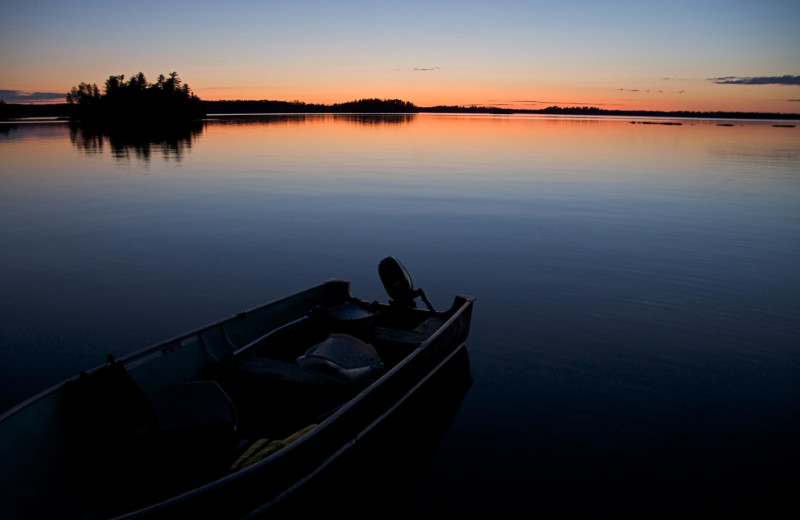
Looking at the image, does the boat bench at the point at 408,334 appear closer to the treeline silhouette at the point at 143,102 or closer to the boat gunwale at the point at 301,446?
the boat gunwale at the point at 301,446

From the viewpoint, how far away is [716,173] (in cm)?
2802

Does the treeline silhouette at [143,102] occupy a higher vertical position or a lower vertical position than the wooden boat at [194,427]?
higher

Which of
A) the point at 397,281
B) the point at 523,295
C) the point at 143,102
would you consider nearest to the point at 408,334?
the point at 397,281

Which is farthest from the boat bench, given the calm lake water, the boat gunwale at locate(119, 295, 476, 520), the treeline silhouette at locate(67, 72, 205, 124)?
the treeline silhouette at locate(67, 72, 205, 124)

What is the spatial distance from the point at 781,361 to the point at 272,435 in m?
7.44

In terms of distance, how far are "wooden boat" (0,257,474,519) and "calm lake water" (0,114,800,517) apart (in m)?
1.23

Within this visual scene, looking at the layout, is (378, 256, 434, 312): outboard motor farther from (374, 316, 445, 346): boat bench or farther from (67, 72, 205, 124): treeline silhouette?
(67, 72, 205, 124): treeline silhouette

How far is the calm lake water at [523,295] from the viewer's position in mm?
5324

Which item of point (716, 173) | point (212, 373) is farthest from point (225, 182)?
point (716, 173)

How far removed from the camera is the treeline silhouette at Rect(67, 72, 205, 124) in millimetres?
112062

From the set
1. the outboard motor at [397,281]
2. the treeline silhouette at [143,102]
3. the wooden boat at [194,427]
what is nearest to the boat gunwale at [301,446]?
the wooden boat at [194,427]

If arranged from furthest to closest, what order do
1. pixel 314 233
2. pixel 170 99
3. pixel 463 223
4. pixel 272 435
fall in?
pixel 170 99 < pixel 463 223 < pixel 314 233 < pixel 272 435

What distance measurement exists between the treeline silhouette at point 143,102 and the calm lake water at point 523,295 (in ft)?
330

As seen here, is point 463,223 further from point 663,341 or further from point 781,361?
point 781,361
